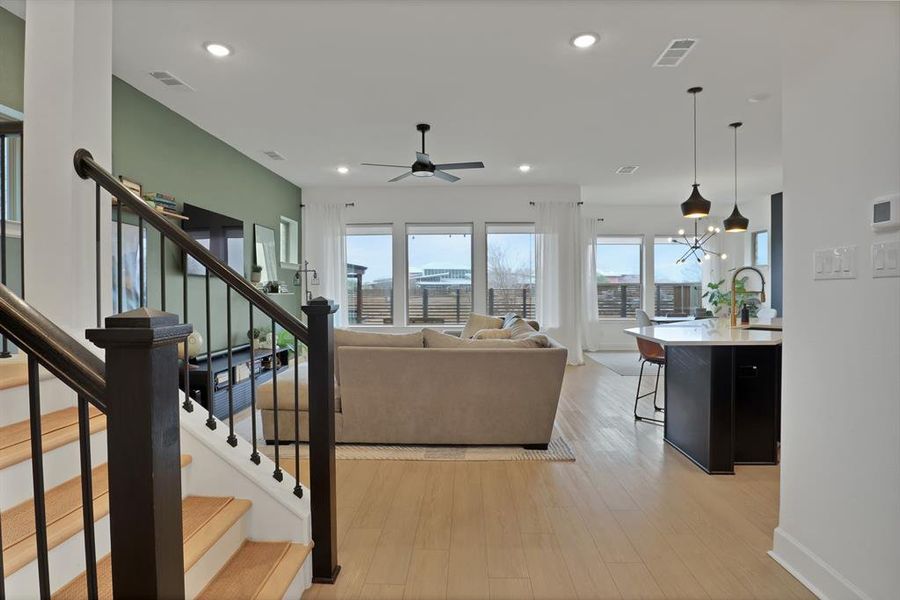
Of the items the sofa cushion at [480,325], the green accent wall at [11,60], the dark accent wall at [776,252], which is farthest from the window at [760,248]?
the green accent wall at [11,60]

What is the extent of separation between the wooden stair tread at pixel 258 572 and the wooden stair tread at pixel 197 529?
147mm

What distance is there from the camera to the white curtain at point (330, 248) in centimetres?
757

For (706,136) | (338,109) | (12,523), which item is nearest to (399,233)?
(338,109)

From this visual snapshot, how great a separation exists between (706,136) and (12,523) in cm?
584

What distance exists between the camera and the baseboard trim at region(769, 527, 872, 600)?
1.78m

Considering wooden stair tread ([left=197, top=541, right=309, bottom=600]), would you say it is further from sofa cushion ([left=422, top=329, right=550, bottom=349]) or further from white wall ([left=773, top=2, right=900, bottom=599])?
white wall ([left=773, top=2, right=900, bottom=599])

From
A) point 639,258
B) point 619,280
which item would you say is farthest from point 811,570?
point 639,258

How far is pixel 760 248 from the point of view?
859 cm

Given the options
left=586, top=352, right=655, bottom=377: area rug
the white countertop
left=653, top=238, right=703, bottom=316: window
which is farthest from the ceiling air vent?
left=653, top=238, right=703, bottom=316: window

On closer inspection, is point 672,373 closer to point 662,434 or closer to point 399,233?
point 662,434

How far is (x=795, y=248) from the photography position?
2053 millimetres

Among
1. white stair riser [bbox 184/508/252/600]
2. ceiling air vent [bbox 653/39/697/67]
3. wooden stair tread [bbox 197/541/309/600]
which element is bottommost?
wooden stair tread [bbox 197/541/309/600]

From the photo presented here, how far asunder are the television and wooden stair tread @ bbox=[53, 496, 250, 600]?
9.51 ft

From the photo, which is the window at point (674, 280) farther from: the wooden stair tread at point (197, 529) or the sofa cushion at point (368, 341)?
the wooden stair tread at point (197, 529)
